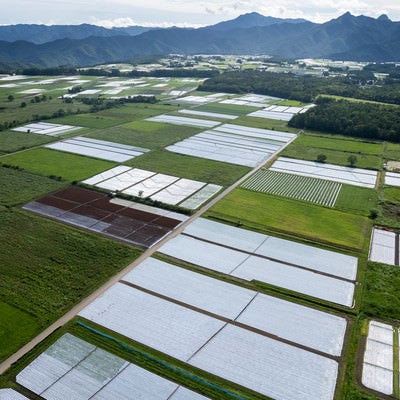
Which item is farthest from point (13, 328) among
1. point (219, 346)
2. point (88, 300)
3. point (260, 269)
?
point (260, 269)

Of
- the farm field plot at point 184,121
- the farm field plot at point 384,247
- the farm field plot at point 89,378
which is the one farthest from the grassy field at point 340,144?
the farm field plot at point 89,378

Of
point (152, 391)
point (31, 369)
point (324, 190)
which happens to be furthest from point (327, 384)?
point (324, 190)

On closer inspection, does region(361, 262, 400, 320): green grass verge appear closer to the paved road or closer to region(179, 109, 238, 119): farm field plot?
the paved road

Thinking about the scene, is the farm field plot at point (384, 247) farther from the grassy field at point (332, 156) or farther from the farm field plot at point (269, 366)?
the grassy field at point (332, 156)

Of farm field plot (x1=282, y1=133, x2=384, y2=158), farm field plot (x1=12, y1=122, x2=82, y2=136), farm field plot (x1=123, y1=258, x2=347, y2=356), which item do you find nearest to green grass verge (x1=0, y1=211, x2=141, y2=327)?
farm field plot (x1=123, y1=258, x2=347, y2=356)

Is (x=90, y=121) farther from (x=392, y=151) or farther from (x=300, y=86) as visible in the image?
(x=300, y=86)

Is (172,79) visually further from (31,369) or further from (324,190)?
(31,369)
